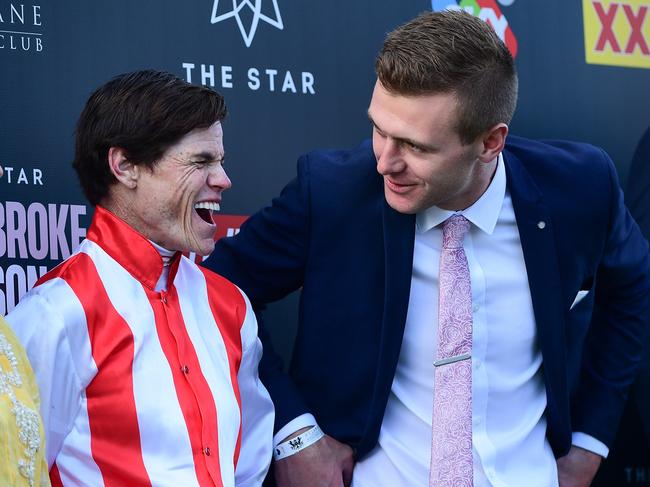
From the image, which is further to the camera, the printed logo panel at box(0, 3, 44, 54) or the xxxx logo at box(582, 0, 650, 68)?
the xxxx logo at box(582, 0, 650, 68)

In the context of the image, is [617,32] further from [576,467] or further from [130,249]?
[130,249]

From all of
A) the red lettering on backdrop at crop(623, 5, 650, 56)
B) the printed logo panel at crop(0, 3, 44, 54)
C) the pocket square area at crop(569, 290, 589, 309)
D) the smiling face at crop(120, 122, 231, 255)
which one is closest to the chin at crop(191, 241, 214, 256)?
the smiling face at crop(120, 122, 231, 255)

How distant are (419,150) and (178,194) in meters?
0.48

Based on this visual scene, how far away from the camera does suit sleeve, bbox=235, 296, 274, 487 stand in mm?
2379

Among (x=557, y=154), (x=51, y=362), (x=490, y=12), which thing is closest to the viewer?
(x=51, y=362)

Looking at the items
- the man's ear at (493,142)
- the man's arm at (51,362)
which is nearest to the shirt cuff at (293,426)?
the man's arm at (51,362)

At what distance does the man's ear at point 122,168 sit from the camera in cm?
221

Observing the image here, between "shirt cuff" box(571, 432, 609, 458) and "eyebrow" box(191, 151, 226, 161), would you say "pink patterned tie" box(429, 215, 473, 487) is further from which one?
"eyebrow" box(191, 151, 226, 161)

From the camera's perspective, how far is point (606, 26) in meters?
3.34

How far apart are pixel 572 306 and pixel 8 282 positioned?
1.23 meters

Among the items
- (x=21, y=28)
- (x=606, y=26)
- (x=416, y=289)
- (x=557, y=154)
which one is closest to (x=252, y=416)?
(x=416, y=289)

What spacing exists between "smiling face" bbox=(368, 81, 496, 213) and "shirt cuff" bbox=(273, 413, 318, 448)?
0.48m

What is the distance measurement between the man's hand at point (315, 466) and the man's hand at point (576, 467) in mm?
514

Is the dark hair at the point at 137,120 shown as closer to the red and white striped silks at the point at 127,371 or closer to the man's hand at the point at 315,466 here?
the red and white striped silks at the point at 127,371
